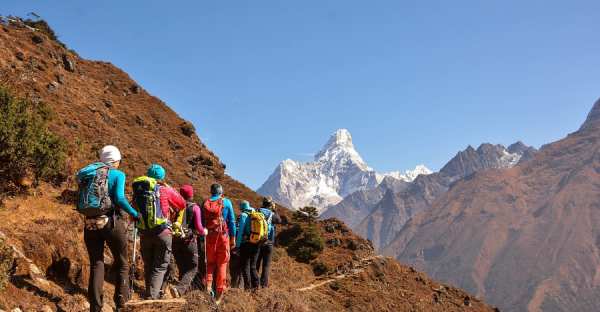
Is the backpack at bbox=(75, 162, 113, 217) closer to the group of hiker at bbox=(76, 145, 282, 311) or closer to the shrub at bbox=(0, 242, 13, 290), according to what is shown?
the group of hiker at bbox=(76, 145, 282, 311)

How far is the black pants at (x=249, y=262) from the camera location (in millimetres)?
8473

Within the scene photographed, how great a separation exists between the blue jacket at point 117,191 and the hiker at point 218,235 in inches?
79.6

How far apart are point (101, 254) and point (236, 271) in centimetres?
321

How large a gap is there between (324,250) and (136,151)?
51.2 ft

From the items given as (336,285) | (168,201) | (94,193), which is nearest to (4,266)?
(94,193)

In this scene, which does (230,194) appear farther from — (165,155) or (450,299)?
(450,299)

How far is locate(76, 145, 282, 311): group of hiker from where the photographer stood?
5906 mm

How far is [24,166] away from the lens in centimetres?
1194

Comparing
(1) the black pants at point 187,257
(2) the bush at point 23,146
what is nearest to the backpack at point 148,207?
(1) the black pants at point 187,257

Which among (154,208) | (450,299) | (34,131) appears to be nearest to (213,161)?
(450,299)

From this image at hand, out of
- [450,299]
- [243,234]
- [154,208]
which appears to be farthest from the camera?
[450,299]

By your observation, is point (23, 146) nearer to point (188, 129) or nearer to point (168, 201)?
point (168, 201)

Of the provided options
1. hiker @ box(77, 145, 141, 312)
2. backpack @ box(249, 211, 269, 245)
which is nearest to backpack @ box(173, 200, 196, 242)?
hiker @ box(77, 145, 141, 312)

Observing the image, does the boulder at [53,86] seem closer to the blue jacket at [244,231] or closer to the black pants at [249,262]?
the blue jacket at [244,231]
